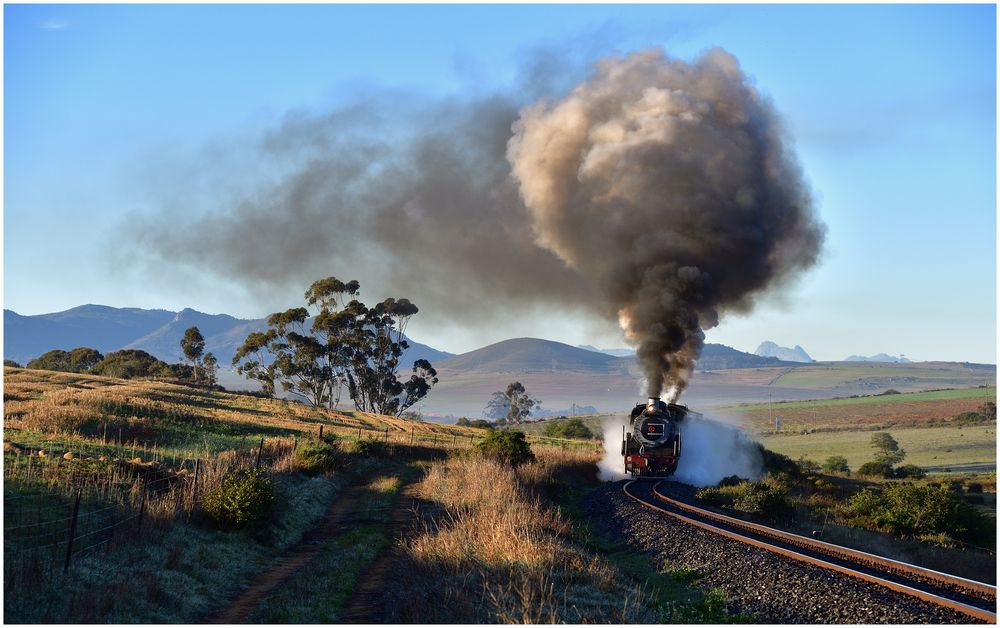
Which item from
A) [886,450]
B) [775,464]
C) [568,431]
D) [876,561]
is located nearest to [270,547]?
[876,561]

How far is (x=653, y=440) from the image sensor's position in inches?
1124

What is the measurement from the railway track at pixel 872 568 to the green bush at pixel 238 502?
9415 millimetres

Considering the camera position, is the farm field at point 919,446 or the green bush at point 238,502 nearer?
the green bush at point 238,502

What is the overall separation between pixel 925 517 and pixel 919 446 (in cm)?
6422

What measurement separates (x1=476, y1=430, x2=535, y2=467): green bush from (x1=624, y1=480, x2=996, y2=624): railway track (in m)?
12.1

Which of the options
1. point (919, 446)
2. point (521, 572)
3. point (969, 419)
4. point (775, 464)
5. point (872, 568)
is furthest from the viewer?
point (969, 419)

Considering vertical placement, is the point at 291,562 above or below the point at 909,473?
above

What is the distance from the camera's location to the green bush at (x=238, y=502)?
52.6ft

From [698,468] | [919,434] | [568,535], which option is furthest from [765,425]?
[568,535]

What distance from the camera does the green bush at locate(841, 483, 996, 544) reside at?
2206 cm

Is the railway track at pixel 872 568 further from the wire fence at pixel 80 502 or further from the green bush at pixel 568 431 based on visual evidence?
the green bush at pixel 568 431

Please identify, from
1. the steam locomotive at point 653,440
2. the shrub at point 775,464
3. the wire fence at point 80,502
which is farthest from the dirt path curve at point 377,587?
the shrub at point 775,464

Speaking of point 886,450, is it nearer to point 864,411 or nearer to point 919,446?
point 919,446

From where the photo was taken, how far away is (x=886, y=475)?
168 ft
